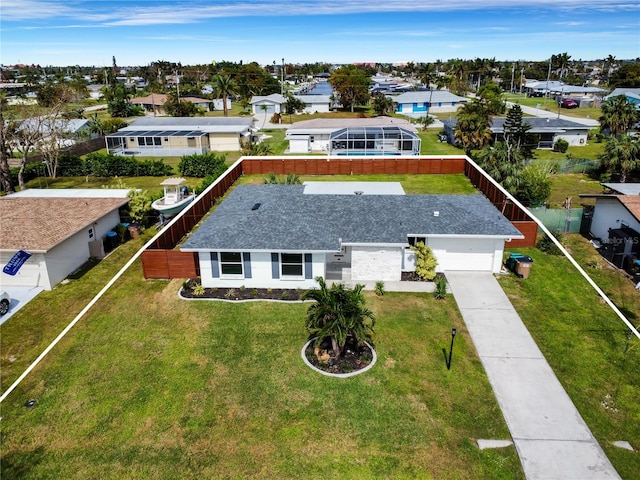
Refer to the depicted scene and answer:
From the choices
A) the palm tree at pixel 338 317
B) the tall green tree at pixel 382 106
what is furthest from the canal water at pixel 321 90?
the palm tree at pixel 338 317

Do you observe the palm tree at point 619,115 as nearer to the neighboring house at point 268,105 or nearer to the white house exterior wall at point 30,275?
the neighboring house at point 268,105

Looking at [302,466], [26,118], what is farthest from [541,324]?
[26,118]

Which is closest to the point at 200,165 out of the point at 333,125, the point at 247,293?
the point at 333,125

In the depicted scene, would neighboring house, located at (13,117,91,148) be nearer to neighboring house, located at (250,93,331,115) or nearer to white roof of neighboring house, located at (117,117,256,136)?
white roof of neighboring house, located at (117,117,256,136)

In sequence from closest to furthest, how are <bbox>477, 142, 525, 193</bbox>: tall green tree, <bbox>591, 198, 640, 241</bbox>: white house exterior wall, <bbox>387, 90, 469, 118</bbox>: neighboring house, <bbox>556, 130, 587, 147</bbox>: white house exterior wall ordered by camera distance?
1. <bbox>591, 198, 640, 241</bbox>: white house exterior wall
2. <bbox>477, 142, 525, 193</bbox>: tall green tree
3. <bbox>556, 130, 587, 147</bbox>: white house exterior wall
4. <bbox>387, 90, 469, 118</bbox>: neighboring house

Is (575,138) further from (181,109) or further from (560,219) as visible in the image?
(181,109)

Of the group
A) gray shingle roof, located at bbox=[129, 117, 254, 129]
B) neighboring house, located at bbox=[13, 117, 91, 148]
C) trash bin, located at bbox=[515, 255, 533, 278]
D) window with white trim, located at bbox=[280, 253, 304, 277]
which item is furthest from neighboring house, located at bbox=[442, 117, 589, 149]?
neighboring house, located at bbox=[13, 117, 91, 148]
